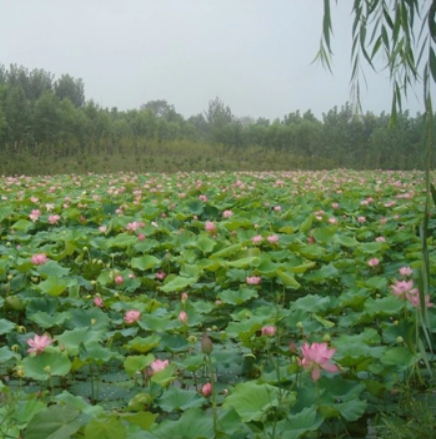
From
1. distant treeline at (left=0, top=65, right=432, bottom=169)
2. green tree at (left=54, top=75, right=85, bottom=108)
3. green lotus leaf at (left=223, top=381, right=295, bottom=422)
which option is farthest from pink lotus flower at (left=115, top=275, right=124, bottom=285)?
green tree at (left=54, top=75, right=85, bottom=108)

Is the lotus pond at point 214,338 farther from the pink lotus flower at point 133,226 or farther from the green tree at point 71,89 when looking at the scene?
the green tree at point 71,89

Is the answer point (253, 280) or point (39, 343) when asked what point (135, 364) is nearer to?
point (39, 343)

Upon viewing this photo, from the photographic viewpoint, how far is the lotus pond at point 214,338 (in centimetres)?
110

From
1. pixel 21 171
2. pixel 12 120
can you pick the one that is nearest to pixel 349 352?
pixel 21 171

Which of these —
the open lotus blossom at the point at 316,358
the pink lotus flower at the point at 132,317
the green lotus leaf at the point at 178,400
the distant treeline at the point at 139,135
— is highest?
the distant treeline at the point at 139,135

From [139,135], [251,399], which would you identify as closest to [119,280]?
[251,399]

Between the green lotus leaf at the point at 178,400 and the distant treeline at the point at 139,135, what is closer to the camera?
the green lotus leaf at the point at 178,400

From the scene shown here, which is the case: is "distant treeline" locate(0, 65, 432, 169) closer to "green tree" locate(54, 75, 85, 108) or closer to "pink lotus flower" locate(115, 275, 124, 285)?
"green tree" locate(54, 75, 85, 108)

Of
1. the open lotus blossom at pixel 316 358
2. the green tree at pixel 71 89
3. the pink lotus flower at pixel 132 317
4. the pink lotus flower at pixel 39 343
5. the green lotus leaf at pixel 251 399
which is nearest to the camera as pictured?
the open lotus blossom at pixel 316 358

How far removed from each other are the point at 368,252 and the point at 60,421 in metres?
→ 1.97

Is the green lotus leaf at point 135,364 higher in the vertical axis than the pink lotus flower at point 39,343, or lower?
lower

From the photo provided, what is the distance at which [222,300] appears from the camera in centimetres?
204

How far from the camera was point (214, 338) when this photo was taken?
1.82 meters

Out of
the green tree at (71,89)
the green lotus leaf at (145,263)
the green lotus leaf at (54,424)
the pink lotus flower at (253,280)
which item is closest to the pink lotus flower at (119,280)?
the green lotus leaf at (145,263)
